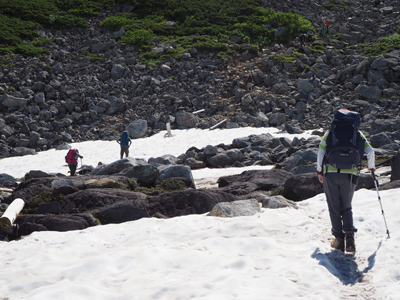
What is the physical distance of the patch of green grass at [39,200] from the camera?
31.1 ft

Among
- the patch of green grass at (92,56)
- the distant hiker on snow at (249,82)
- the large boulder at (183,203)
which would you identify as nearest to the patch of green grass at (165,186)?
the large boulder at (183,203)

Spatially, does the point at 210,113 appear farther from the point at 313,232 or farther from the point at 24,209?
the point at 313,232

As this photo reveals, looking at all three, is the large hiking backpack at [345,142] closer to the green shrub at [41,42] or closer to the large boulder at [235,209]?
the large boulder at [235,209]

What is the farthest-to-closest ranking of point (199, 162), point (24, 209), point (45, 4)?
point (45, 4), point (199, 162), point (24, 209)

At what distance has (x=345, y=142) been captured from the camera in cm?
597

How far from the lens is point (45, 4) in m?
46.8

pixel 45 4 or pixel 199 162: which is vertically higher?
pixel 45 4

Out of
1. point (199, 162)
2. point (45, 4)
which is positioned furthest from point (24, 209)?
point (45, 4)

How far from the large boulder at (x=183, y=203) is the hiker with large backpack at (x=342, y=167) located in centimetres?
333

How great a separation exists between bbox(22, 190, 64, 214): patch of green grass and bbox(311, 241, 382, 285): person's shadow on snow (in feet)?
21.2

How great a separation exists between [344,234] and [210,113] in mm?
25678

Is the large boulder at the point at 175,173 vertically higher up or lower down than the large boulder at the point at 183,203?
lower down

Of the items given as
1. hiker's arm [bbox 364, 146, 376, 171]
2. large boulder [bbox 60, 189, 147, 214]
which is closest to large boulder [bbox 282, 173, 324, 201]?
hiker's arm [bbox 364, 146, 376, 171]

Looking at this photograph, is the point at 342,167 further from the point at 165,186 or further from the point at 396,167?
the point at 165,186
